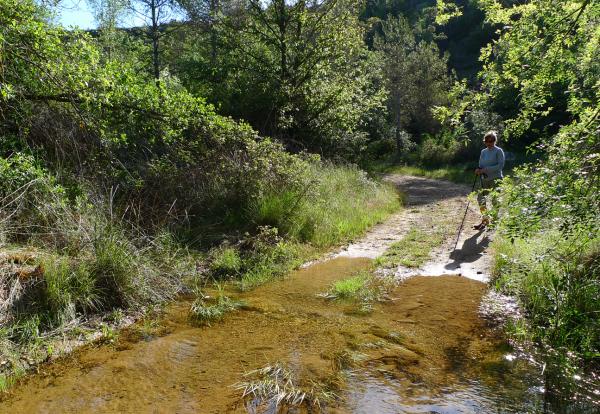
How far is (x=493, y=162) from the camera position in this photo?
9227 millimetres

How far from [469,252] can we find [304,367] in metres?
4.99

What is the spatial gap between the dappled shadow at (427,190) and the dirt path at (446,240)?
0.11 feet

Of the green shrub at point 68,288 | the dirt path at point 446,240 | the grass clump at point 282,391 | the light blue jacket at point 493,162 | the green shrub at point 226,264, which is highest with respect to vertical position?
the light blue jacket at point 493,162

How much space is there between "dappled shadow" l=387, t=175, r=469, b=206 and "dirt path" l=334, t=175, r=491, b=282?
3 cm

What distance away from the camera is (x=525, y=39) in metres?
5.42

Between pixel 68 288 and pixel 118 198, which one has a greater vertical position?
pixel 118 198

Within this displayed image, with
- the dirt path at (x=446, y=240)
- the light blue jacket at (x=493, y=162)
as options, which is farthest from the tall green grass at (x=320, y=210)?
the light blue jacket at (x=493, y=162)

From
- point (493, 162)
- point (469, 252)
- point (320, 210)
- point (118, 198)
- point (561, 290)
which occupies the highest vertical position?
point (493, 162)

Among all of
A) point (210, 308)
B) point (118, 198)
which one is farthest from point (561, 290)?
point (118, 198)

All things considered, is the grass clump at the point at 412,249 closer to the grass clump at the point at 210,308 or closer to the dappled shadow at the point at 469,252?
the dappled shadow at the point at 469,252

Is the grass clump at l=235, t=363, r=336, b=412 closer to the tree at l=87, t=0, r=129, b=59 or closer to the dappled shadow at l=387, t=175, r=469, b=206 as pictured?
the dappled shadow at l=387, t=175, r=469, b=206

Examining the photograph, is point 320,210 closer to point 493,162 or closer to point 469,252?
point 469,252

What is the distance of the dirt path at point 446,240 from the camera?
727 cm

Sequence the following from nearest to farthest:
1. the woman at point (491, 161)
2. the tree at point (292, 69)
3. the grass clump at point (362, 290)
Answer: the grass clump at point (362, 290) < the woman at point (491, 161) < the tree at point (292, 69)
